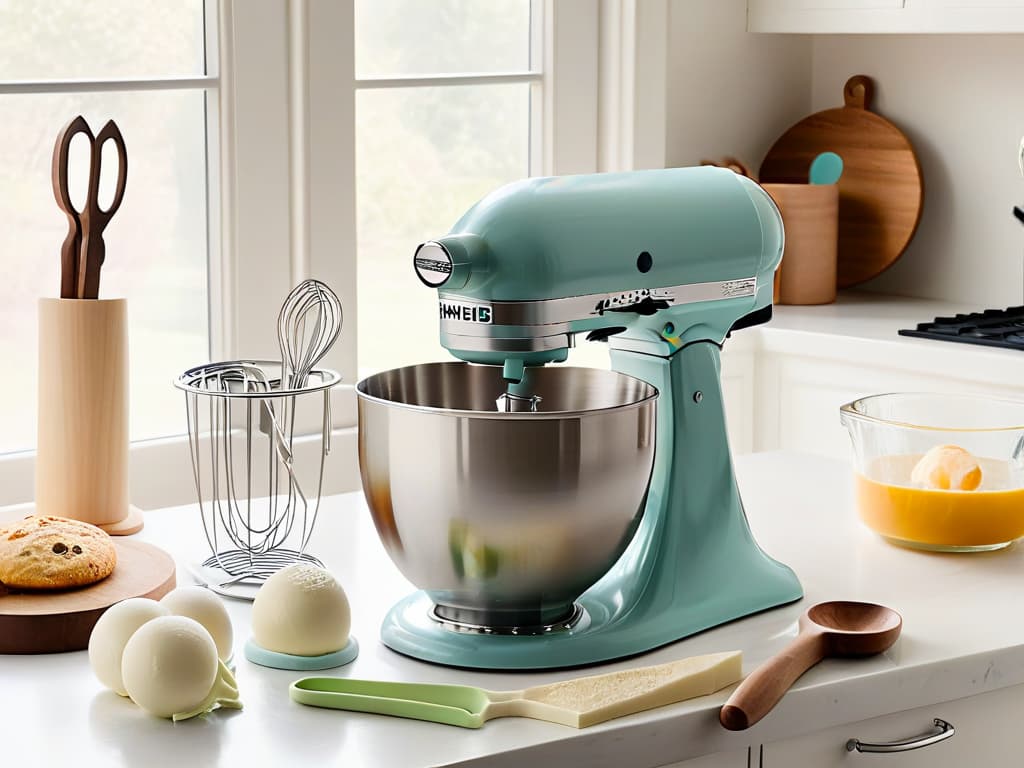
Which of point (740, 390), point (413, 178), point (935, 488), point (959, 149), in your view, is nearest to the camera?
point (935, 488)

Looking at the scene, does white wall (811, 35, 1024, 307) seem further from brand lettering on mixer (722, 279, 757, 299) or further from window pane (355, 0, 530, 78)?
brand lettering on mixer (722, 279, 757, 299)

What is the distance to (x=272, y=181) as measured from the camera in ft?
8.02

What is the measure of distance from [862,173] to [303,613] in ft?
7.61

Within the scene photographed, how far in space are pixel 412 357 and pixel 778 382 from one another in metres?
0.73

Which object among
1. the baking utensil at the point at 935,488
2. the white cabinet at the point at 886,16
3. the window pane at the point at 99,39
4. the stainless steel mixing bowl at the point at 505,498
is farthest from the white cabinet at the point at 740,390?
the stainless steel mixing bowl at the point at 505,498

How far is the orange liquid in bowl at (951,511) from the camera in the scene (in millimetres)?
1397

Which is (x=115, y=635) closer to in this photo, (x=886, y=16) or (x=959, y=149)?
(x=886, y=16)

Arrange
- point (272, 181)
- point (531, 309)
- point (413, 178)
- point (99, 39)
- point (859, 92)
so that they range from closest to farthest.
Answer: point (531, 309), point (99, 39), point (272, 181), point (413, 178), point (859, 92)

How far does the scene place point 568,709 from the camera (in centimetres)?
101

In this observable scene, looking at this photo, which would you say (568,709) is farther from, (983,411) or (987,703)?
(983,411)

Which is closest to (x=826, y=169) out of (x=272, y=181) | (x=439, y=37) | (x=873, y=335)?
(x=873, y=335)

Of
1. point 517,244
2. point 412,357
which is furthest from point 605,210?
point 412,357

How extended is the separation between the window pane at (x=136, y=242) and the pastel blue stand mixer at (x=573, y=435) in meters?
1.21

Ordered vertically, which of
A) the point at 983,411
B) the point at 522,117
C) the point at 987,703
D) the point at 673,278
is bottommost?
the point at 987,703
